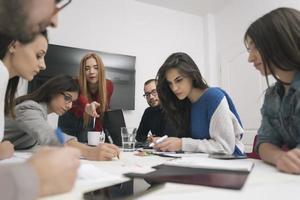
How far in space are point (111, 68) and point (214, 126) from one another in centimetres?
190

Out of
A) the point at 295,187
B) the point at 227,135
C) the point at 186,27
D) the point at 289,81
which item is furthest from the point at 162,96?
the point at 186,27

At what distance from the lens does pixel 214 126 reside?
138 cm

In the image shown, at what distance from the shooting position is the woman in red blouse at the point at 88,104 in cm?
170

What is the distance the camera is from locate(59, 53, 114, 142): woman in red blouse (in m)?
1.70

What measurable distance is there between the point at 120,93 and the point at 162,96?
135 cm

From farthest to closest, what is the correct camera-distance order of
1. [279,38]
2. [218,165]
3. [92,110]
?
1. [92,110]
2. [279,38]
3. [218,165]

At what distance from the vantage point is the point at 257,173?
2.28 feet

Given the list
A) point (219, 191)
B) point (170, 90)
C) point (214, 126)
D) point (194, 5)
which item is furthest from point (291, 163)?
point (194, 5)

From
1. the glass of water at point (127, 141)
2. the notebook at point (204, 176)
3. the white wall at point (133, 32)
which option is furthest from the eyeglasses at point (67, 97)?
the white wall at point (133, 32)

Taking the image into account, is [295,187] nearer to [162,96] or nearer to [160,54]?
[162,96]

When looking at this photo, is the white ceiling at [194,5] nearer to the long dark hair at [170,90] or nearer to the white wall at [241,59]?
the white wall at [241,59]

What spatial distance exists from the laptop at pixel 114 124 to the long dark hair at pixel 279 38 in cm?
86

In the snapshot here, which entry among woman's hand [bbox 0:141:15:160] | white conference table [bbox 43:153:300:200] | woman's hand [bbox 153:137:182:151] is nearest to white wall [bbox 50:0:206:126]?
woman's hand [bbox 153:137:182:151]

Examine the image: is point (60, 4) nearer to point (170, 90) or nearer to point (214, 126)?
point (214, 126)
